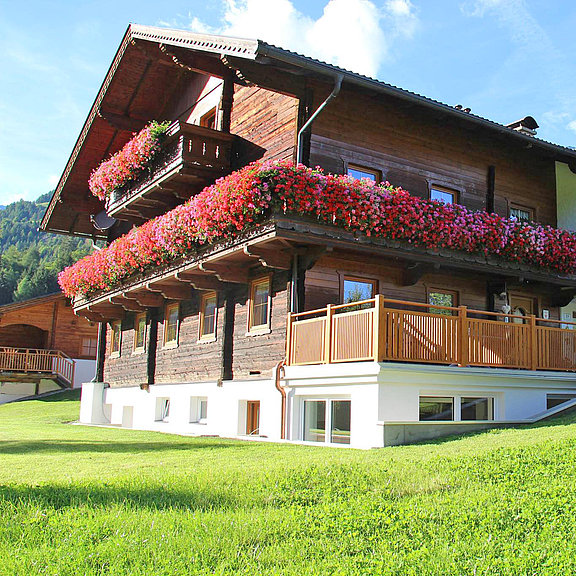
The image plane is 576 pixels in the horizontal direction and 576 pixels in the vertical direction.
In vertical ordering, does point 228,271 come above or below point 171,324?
above

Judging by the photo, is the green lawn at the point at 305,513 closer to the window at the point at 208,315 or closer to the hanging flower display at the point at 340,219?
the hanging flower display at the point at 340,219

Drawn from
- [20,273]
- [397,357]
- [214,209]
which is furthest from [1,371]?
[20,273]

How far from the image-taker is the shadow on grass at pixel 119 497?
7.32 meters

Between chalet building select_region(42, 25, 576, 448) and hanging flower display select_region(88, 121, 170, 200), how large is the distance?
31cm

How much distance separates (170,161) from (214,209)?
11.5 feet

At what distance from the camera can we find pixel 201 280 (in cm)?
1830

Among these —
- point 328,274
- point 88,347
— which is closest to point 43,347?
point 88,347

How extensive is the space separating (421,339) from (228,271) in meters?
5.54

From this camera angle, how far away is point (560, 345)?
15.7m

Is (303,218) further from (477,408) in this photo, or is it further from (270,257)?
(477,408)

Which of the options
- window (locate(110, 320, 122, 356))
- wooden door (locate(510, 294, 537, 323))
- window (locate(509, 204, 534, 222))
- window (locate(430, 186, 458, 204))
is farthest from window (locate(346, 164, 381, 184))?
window (locate(110, 320, 122, 356))

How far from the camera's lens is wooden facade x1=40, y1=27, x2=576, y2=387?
15.1 m

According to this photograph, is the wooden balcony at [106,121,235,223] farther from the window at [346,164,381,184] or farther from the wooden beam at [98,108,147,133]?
the wooden beam at [98,108,147,133]

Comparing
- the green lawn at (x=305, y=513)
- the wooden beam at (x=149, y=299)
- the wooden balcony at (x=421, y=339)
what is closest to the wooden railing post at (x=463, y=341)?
the wooden balcony at (x=421, y=339)
